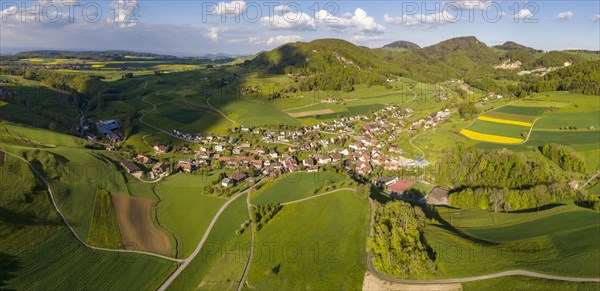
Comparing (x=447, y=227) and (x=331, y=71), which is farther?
(x=331, y=71)

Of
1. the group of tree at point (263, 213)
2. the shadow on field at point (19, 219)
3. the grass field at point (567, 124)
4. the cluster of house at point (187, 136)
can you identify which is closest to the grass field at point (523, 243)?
the group of tree at point (263, 213)

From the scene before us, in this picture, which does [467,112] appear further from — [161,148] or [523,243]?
[161,148]

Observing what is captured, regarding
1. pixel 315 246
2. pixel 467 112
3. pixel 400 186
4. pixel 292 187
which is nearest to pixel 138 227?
pixel 292 187

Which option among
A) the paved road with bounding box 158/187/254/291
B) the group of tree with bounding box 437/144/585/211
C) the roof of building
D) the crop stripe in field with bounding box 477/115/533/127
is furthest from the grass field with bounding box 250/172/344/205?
the crop stripe in field with bounding box 477/115/533/127

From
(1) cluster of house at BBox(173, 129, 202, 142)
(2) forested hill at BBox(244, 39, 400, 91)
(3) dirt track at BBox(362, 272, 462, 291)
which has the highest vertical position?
(2) forested hill at BBox(244, 39, 400, 91)

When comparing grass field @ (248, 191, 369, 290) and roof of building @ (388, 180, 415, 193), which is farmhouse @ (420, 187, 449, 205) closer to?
roof of building @ (388, 180, 415, 193)

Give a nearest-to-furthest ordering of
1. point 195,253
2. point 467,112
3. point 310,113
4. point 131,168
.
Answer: point 195,253 → point 131,168 → point 467,112 → point 310,113
